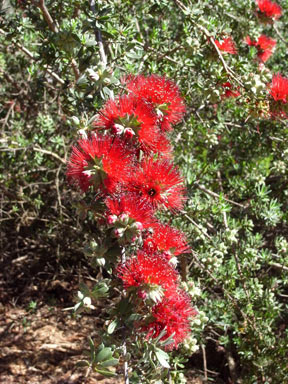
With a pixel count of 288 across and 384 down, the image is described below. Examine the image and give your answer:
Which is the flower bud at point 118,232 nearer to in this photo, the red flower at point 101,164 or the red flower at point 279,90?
the red flower at point 101,164

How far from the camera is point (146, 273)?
44.3 inches

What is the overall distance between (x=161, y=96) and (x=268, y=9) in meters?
1.57

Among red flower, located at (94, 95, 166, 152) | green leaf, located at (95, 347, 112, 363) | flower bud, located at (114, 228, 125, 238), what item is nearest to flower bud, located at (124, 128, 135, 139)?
red flower, located at (94, 95, 166, 152)

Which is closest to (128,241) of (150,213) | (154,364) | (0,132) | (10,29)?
(150,213)

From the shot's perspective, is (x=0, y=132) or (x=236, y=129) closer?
(x=236, y=129)

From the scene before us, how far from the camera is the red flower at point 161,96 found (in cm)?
135

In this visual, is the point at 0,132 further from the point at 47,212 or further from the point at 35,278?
the point at 35,278

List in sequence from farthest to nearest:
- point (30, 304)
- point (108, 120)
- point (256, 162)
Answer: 1. point (30, 304)
2. point (256, 162)
3. point (108, 120)

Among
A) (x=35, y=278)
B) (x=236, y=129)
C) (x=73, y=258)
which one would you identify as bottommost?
(x=35, y=278)

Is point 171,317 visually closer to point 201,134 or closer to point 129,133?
point 129,133

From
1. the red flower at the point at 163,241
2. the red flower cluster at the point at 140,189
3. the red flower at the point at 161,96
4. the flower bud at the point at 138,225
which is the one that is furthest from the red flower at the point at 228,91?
the flower bud at the point at 138,225

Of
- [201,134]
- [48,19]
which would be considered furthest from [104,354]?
[201,134]

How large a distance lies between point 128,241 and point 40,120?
176cm

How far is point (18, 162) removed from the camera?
2768 mm
